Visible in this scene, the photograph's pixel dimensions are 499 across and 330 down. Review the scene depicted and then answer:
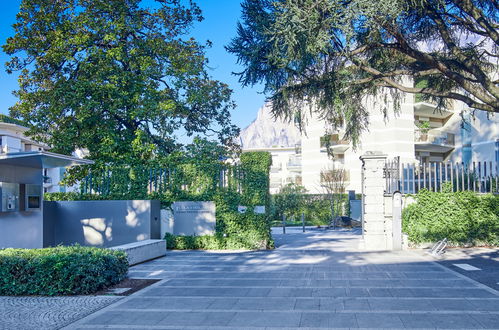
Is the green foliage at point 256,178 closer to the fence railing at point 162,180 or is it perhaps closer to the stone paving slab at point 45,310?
the fence railing at point 162,180

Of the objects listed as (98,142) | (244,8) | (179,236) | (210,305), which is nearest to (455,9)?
(244,8)

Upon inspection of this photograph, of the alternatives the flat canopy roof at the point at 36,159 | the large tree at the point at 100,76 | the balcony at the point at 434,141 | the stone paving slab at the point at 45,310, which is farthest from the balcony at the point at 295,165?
the stone paving slab at the point at 45,310

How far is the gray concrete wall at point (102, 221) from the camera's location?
54.5 ft

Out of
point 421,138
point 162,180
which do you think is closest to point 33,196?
point 162,180

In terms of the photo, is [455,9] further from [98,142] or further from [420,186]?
[98,142]

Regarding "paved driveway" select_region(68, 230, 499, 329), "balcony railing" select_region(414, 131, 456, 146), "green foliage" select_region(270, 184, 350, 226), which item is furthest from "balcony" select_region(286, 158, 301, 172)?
"paved driveway" select_region(68, 230, 499, 329)

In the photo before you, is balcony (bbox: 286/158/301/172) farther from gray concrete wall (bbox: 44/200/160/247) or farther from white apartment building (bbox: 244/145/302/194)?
gray concrete wall (bbox: 44/200/160/247)

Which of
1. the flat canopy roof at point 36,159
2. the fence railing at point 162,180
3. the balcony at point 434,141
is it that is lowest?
the fence railing at point 162,180

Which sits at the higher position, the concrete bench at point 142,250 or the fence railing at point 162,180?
the fence railing at point 162,180

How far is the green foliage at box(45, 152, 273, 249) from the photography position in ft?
55.9

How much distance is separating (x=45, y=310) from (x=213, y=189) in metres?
9.87

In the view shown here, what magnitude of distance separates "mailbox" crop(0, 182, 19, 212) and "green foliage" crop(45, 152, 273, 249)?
5.03m

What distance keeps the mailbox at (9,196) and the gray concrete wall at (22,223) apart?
0.22 metres

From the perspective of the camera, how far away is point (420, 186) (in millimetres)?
16719
